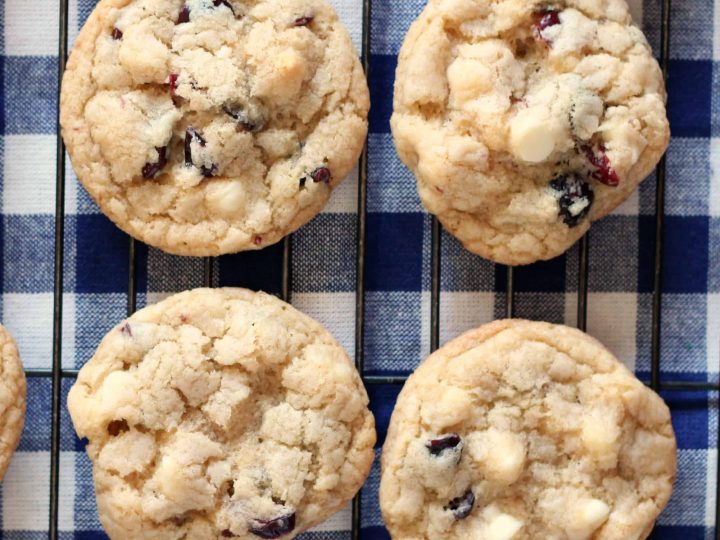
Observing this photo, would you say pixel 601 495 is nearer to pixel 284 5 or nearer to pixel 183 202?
pixel 183 202

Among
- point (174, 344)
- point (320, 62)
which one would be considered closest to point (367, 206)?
point (320, 62)

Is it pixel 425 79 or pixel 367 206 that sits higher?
pixel 425 79

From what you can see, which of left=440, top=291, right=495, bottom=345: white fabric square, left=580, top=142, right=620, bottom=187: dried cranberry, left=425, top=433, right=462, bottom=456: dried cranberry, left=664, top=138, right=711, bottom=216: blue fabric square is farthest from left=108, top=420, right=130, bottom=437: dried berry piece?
left=664, top=138, right=711, bottom=216: blue fabric square

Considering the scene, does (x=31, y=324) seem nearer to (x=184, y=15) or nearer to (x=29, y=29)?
(x=29, y=29)

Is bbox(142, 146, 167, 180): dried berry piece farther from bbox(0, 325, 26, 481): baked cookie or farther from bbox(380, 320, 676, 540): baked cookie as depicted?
bbox(380, 320, 676, 540): baked cookie

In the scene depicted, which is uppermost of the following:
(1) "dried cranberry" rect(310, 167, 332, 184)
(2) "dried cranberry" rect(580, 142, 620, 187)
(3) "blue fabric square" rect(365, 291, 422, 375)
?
(2) "dried cranberry" rect(580, 142, 620, 187)

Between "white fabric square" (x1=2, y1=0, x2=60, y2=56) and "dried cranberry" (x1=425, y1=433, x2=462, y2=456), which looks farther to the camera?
"white fabric square" (x1=2, y1=0, x2=60, y2=56)

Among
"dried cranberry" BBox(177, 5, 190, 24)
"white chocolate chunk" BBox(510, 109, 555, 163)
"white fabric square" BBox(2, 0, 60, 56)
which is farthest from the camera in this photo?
"white fabric square" BBox(2, 0, 60, 56)

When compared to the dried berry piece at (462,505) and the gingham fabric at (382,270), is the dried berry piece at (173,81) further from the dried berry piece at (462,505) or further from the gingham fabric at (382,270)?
the dried berry piece at (462,505)

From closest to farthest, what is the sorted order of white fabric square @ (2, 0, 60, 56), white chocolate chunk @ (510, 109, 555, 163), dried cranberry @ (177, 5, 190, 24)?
1. white chocolate chunk @ (510, 109, 555, 163)
2. dried cranberry @ (177, 5, 190, 24)
3. white fabric square @ (2, 0, 60, 56)

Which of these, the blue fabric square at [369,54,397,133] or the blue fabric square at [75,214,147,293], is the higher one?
the blue fabric square at [369,54,397,133]
